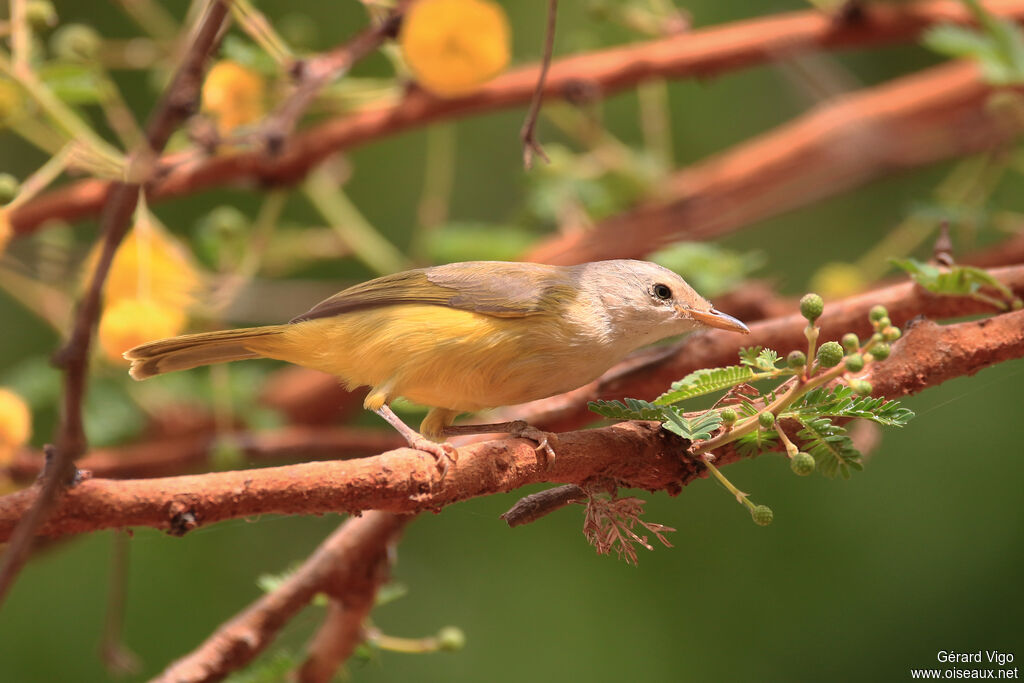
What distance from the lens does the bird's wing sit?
212cm

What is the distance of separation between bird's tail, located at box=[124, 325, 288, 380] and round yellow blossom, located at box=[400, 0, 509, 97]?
0.63 m

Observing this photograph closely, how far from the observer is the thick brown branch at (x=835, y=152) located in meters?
3.27

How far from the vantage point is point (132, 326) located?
7.04 feet

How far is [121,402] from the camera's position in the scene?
356 cm

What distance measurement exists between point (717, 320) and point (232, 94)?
4.92 ft

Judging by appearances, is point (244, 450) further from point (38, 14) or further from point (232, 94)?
point (38, 14)

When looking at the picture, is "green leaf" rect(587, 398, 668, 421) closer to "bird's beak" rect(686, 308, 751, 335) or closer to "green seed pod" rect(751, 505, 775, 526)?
"green seed pod" rect(751, 505, 775, 526)

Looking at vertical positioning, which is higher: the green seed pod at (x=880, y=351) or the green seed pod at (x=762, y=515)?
the green seed pod at (x=880, y=351)

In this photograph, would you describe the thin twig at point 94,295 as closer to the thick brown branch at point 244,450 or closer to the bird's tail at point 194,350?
the bird's tail at point 194,350

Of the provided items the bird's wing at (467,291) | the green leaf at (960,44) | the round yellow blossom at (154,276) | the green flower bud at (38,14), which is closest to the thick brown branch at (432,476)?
the bird's wing at (467,291)

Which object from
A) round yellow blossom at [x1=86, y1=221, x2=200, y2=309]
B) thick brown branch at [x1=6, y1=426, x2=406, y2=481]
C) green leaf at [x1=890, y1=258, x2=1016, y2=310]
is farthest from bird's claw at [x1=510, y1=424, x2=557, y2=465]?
thick brown branch at [x1=6, y1=426, x2=406, y2=481]

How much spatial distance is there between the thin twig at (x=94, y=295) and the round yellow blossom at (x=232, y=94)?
1.70 meters

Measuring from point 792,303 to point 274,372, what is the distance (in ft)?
8.06

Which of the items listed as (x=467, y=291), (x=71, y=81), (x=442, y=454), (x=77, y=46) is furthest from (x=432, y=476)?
(x=77, y=46)
